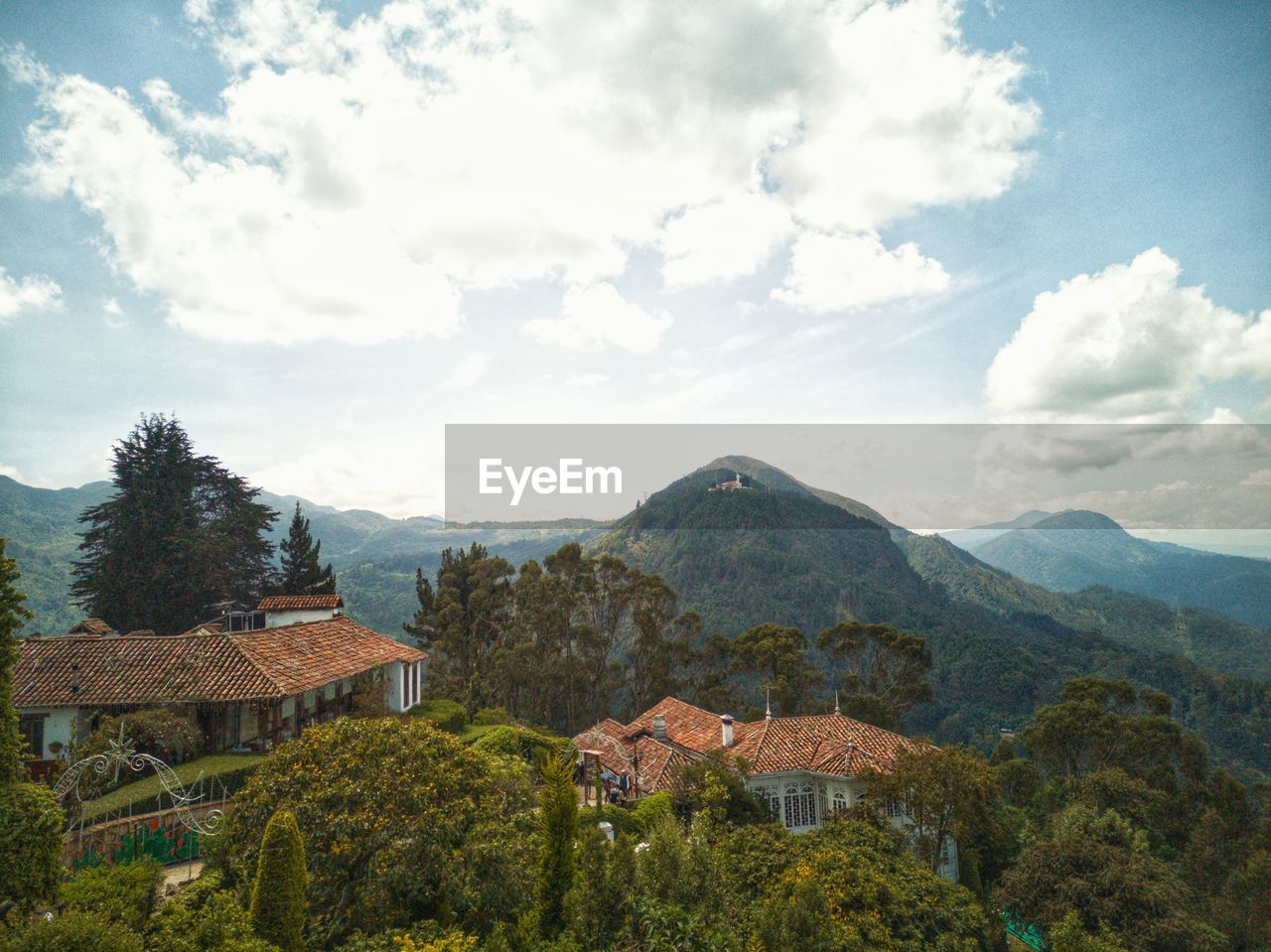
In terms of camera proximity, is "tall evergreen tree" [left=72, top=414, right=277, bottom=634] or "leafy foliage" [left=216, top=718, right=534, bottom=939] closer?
"leafy foliage" [left=216, top=718, right=534, bottom=939]

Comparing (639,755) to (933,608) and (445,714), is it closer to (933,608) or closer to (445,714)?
(445,714)

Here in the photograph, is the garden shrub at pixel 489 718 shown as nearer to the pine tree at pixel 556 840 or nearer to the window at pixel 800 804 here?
the window at pixel 800 804

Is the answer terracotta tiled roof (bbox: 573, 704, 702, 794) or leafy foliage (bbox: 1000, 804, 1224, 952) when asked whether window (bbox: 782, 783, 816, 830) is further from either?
leafy foliage (bbox: 1000, 804, 1224, 952)

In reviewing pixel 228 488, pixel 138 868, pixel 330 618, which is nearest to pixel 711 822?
pixel 138 868

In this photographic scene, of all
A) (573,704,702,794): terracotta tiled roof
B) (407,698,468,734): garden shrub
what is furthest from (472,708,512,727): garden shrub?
(573,704,702,794): terracotta tiled roof

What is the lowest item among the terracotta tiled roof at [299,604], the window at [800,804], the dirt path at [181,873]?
the window at [800,804]

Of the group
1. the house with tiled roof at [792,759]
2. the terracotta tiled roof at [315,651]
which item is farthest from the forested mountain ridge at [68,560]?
the house with tiled roof at [792,759]

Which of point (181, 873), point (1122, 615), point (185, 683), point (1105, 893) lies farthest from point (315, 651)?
point (1122, 615)
